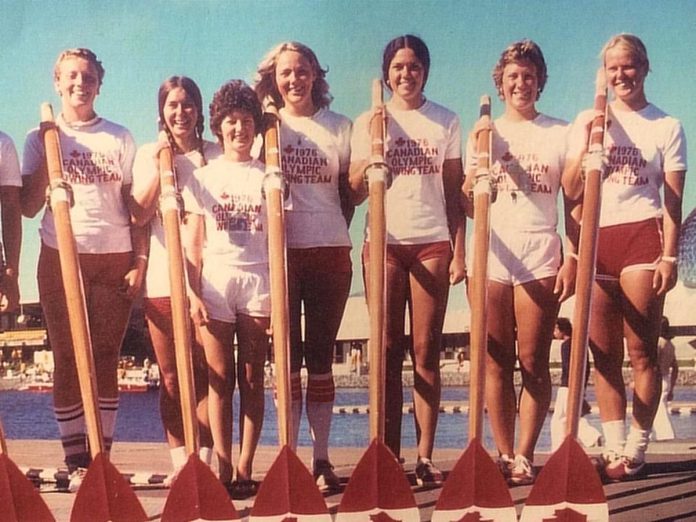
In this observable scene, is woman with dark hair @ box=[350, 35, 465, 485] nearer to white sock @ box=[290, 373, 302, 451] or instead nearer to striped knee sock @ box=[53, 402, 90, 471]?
white sock @ box=[290, 373, 302, 451]

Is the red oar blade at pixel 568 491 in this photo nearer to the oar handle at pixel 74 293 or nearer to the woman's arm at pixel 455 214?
the woman's arm at pixel 455 214

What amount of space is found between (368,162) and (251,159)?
0.43 meters

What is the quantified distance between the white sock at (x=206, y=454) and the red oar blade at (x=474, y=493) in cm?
84

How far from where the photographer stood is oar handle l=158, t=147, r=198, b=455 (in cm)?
338

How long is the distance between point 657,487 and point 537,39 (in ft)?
5.75

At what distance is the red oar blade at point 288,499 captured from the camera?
3.34 meters

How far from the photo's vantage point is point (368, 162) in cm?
343

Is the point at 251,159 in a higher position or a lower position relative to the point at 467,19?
lower

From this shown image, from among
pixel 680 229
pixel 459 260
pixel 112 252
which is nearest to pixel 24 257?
pixel 112 252

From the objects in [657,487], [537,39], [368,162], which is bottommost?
[657,487]

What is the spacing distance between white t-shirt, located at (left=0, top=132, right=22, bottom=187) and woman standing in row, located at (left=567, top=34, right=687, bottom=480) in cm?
205

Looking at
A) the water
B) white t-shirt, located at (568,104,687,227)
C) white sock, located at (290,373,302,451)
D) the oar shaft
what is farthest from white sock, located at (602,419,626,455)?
white sock, located at (290,373,302,451)

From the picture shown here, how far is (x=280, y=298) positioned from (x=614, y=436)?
1375mm

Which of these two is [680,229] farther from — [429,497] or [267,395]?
[267,395]
